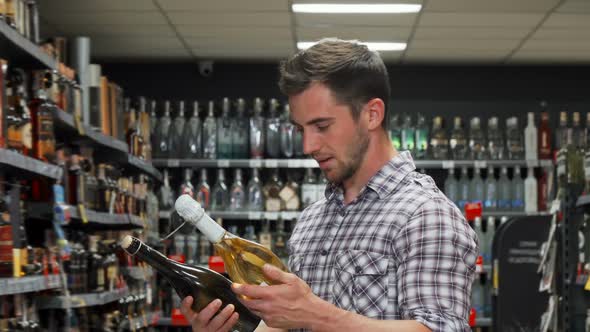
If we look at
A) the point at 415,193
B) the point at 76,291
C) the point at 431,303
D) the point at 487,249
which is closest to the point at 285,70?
the point at 415,193

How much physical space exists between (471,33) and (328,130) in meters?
6.17

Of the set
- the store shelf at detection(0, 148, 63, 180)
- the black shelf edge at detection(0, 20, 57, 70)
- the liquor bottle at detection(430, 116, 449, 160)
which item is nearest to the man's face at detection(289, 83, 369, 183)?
the store shelf at detection(0, 148, 63, 180)

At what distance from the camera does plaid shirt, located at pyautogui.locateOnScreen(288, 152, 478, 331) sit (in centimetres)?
176

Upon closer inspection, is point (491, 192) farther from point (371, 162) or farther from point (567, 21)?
point (371, 162)

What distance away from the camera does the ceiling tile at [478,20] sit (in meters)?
7.20

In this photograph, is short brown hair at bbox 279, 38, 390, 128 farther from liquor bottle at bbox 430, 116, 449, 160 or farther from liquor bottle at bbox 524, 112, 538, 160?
liquor bottle at bbox 524, 112, 538, 160

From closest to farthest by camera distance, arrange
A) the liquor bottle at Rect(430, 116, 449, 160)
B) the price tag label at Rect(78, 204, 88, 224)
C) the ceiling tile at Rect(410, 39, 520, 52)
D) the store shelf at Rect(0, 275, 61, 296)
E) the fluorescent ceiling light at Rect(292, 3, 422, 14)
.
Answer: the store shelf at Rect(0, 275, 61, 296)
the price tag label at Rect(78, 204, 88, 224)
the fluorescent ceiling light at Rect(292, 3, 422, 14)
the ceiling tile at Rect(410, 39, 520, 52)
the liquor bottle at Rect(430, 116, 449, 160)

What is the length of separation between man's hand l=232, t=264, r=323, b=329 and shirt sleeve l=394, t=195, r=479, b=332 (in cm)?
A: 19

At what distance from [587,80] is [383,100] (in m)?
7.83

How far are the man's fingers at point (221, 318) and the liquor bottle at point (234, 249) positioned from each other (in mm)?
89

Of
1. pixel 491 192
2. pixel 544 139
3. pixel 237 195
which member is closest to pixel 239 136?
pixel 237 195

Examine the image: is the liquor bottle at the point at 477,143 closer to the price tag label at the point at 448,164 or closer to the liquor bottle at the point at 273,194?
the price tag label at the point at 448,164

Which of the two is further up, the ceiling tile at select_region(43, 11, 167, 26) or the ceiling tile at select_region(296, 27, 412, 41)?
the ceiling tile at select_region(43, 11, 167, 26)

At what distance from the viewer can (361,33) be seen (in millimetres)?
7887
